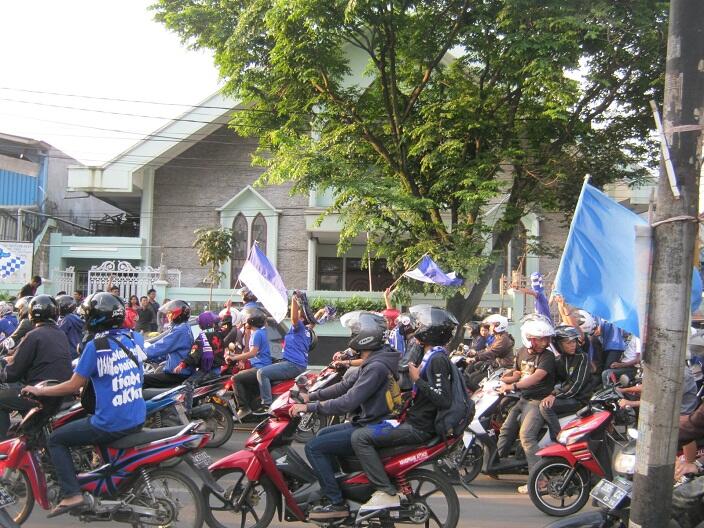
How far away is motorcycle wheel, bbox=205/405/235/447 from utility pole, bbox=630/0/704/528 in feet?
18.6

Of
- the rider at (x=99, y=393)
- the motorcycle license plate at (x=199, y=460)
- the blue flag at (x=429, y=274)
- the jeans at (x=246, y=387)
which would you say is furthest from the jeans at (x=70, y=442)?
the blue flag at (x=429, y=274)

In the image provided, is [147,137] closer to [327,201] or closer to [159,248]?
[159,248]

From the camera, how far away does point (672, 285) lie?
4090mm

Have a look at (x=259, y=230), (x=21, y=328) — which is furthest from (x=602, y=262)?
(x=259, y=230)

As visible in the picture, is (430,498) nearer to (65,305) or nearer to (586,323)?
(586,323)

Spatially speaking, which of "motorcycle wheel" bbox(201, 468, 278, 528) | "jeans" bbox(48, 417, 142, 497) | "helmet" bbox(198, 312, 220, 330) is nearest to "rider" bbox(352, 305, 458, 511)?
"motorcycle wheel" bbox(201, 468, 278, 528)

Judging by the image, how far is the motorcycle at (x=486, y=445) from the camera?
732 cm

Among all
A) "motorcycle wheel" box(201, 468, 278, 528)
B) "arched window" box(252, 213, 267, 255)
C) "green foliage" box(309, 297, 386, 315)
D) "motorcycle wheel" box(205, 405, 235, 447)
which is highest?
"arched window" box(252, 213, 267, 255)

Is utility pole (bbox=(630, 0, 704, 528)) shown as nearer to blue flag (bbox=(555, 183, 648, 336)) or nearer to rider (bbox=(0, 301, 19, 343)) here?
blue flag (bbox=(555, 183, 648, 336))

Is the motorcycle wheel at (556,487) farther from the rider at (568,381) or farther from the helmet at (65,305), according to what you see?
the helmet at (65,305)

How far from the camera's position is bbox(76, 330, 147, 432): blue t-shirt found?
488 centimetres

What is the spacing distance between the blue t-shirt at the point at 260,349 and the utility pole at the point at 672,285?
5749mm

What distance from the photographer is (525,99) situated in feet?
46.9

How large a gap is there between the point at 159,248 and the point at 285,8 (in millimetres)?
12969
